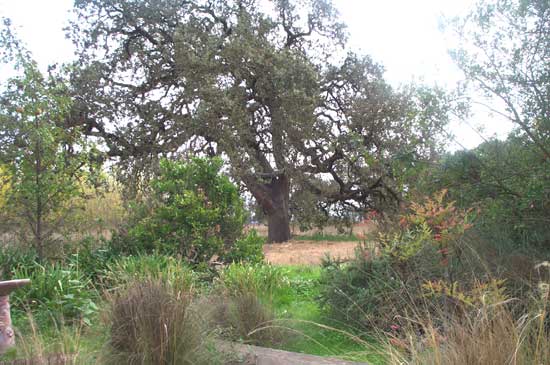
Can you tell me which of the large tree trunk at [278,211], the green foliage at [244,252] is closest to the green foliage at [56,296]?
the green foliage at [244,252]

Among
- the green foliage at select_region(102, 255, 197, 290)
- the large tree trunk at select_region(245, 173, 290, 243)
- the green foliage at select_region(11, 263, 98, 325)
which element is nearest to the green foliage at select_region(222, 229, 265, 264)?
the green foliage at select_region(102, 255, 197, 290)

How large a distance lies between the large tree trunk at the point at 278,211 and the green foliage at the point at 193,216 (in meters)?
11.7

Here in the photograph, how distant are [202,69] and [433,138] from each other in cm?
1066

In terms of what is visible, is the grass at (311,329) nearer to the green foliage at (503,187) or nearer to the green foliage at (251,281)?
the green foliage at (251,281)

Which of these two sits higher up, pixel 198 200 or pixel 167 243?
pixel 198 200

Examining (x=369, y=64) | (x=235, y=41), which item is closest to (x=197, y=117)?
(x=235, y=41)

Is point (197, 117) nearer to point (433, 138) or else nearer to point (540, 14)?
point (433, 138)

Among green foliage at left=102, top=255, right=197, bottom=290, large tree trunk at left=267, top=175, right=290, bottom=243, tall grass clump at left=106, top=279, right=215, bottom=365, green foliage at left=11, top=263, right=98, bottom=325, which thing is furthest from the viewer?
large tree trunk at left=267, top=175, right=290, bottom=243

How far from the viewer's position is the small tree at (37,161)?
26.5 feet

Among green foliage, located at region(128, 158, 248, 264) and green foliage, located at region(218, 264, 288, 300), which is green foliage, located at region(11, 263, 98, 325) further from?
green foliage, located at region(128, 158, 248, 264)

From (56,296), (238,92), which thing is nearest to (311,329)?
(56,296)

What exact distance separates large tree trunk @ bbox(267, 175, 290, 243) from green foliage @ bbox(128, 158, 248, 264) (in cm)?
1168

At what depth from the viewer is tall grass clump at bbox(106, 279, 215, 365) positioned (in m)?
3.98

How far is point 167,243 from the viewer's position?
333 inches
